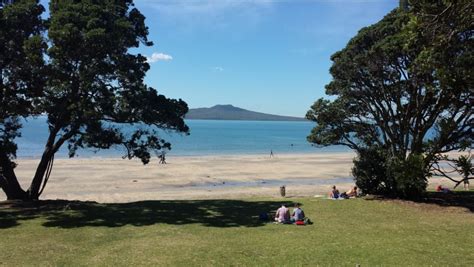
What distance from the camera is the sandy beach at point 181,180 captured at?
34450mm

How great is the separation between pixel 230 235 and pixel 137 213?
6.02 metres

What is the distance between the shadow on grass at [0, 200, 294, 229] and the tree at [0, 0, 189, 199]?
105 inches

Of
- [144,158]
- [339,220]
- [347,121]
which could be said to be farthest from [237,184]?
[339,220]

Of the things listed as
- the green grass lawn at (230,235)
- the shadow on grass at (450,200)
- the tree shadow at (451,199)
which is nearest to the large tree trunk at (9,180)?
the green grass lawn at (230,235)

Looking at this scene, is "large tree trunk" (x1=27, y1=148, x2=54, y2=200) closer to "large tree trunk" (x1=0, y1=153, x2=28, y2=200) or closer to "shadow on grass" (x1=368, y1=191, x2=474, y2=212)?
"large tree trunk" (x1=0, y1=153, x2=28, y2=200)

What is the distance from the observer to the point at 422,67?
839cm

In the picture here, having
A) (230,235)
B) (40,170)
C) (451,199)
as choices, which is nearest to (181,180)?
(40,170)

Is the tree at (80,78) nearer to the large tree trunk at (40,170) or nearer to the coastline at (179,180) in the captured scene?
A: the large tree trunk at (40,170)

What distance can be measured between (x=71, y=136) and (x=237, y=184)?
71.9 feet

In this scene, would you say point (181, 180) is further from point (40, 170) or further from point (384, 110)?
point (384, 110)

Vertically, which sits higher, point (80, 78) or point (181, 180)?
point (80, 78)

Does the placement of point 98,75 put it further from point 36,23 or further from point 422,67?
point 422,67

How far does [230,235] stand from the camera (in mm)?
15406

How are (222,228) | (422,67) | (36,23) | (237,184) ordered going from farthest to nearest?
(237,184) < (36,23) < (222,228) < (422,67)
